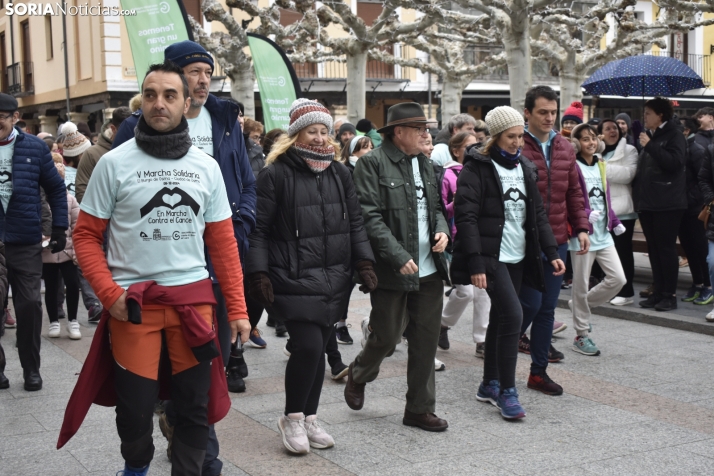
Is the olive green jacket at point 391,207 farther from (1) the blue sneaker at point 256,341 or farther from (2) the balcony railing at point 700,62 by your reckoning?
(2) the balcony railing at point 700,62

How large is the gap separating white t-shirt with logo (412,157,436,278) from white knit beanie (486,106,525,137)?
58 cm

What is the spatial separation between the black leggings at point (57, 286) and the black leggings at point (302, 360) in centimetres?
432

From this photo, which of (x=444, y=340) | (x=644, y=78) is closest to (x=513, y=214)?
(x=444, y=340)

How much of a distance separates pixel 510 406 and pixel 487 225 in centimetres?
112

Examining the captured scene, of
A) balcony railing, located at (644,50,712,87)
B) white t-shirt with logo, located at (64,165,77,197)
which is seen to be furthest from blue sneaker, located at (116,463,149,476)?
balcony railing, located at (644,50,712,87)

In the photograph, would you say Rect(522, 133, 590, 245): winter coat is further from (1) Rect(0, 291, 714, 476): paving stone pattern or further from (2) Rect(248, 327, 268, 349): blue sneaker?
(2) Rect(248, 327, 268, 349): blue sneaker

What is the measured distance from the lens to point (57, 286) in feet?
28.4

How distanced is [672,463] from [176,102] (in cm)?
309

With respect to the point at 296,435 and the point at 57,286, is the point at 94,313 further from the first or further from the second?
the point at 296,435

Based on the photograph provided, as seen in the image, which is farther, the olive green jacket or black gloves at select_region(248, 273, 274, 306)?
the olive green jacket

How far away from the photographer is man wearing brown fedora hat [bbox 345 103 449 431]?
5312 millimetres

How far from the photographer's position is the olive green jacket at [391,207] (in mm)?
5246

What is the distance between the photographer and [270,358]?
7391 millimetres

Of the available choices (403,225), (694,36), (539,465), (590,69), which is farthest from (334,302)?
(694,36)
